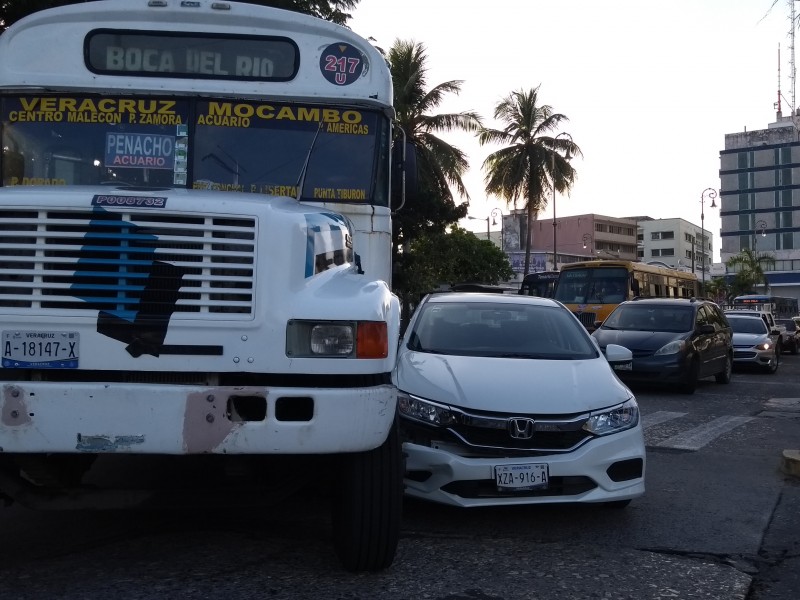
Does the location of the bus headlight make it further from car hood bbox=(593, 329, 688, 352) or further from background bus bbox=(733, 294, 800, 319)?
background bus bbox=(733, 294, 800, 319)

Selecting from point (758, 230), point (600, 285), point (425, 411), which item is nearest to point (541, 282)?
point (600, 285)

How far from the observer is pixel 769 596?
462 cm

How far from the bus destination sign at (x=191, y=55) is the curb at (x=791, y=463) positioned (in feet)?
17.2

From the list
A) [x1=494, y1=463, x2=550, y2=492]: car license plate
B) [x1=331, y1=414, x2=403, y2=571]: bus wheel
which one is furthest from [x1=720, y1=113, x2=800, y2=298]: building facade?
[x1=331, y1=414, x2=403, y2=571]: bus wheel

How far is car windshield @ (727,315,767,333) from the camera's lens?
22.7m

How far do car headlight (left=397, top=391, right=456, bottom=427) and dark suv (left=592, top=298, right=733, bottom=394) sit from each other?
9.77 meters

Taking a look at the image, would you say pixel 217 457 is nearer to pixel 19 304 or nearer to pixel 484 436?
pixel 19 304

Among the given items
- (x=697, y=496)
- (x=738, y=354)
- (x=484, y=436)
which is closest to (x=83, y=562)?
A: (x=484, y=436)

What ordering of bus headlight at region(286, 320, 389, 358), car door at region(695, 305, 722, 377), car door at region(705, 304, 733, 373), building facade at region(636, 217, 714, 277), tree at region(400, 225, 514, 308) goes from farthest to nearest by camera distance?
building facade at region(636, 217, 714, 277) → tree at region(400, 225, 514, 308) → car door at region(705, 304, 733, 373) → car door at region(695, 305, 722, 377) → bus headlight at region(286, 320, 389, 358)

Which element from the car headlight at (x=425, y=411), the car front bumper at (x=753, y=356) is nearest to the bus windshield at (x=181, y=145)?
the car headlight at (x=425, y=411)

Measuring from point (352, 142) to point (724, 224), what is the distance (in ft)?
395

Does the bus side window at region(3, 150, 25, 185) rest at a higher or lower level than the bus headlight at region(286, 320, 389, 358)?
higher

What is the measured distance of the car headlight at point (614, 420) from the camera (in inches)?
228

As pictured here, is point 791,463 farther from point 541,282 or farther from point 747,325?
point 541,282
